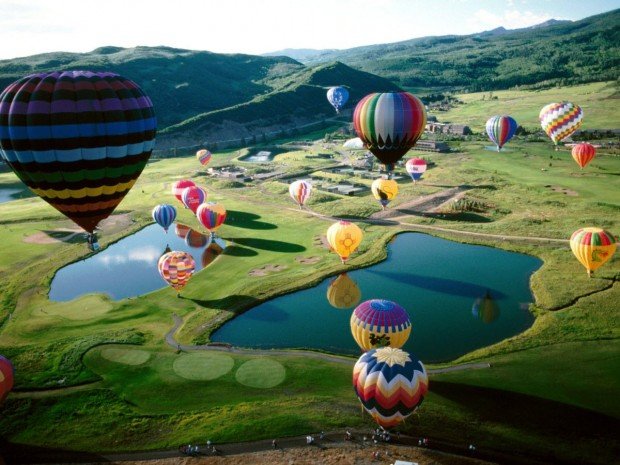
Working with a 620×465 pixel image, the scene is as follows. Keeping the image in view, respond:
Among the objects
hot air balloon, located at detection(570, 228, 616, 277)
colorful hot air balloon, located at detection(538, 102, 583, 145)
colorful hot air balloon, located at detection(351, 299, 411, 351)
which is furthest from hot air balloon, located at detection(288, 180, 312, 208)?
colorful hot air balloon, located at detection(538, 102, 583, 145)

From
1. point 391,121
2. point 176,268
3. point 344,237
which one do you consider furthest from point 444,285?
point 176,268

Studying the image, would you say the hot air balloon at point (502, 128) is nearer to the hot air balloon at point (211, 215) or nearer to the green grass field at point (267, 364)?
the green grass field at point (267, 364)

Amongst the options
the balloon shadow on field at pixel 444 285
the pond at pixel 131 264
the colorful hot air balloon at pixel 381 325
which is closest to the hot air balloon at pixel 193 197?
the pond at pixel 131 264

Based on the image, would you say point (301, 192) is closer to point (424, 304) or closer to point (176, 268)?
point (176, 268)

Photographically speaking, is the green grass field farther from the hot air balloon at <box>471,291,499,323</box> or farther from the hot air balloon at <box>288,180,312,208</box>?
the hot air balloon at <box>288,180,312,208</box>

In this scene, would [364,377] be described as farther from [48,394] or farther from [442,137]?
[442,137]

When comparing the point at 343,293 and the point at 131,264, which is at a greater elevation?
the point at 131,264
